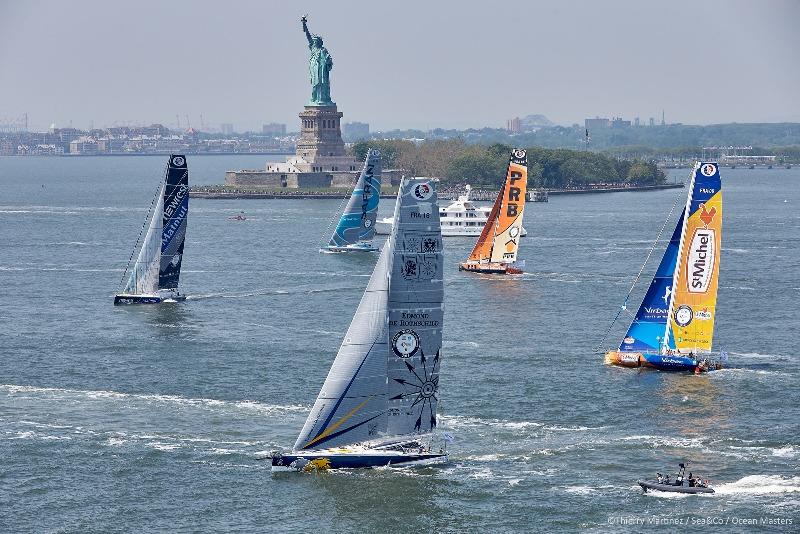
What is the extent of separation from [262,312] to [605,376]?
24584 mm

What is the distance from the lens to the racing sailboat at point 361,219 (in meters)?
116

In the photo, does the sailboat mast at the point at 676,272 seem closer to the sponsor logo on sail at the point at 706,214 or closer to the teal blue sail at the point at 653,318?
the teal blue sail at the point at 653,318

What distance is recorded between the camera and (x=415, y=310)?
4781 cm

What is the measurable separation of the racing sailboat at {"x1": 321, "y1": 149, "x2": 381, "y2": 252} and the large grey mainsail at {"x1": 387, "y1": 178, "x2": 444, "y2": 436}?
6739 centimetres

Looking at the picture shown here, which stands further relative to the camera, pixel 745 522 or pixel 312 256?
pixel 312 256

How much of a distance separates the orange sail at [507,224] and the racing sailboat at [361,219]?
53.9 feet

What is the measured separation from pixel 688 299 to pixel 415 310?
19981mm

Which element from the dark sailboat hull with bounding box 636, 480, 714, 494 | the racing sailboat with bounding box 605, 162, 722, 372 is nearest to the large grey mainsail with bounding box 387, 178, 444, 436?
the dark sailboat hull with bounding box 636, 480, 714, 494

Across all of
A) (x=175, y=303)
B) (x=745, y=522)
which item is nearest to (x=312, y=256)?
(x=175, y=303)

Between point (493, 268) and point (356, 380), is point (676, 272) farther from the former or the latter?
point (493, 268)

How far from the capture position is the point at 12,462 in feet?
161

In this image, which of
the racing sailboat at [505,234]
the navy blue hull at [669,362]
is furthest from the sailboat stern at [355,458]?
the racing sailboat at [505,234]

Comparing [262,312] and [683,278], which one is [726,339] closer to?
[683,278]

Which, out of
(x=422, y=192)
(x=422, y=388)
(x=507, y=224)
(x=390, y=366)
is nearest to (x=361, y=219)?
(x=507, y=224)
